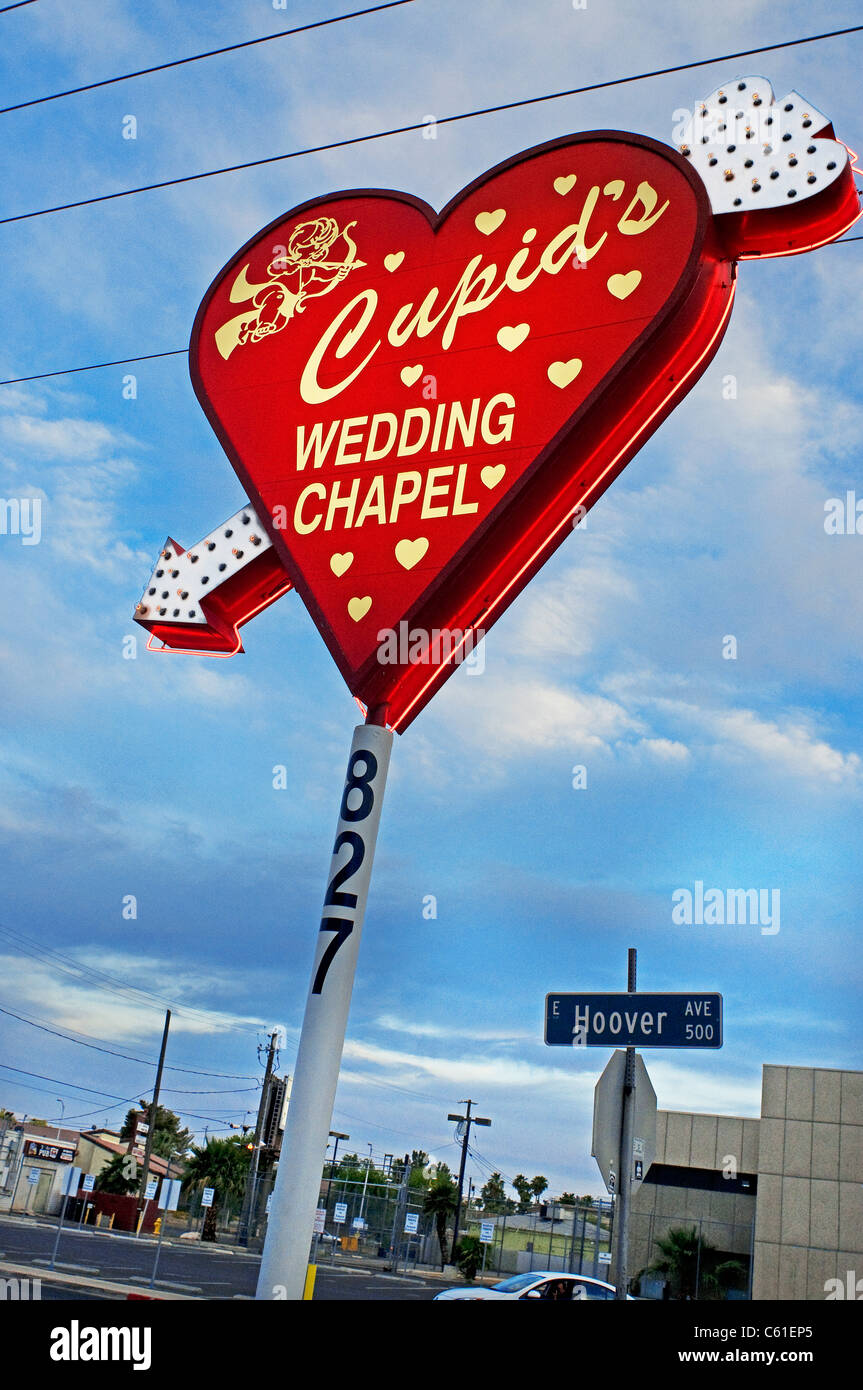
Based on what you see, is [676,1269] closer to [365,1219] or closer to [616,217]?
[365,1219]

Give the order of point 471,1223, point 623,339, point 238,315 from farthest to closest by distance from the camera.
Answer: point 471,1223 → point 238,315 → point 623,339

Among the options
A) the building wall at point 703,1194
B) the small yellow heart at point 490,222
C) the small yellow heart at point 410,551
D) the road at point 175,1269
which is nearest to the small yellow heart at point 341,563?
the small yellow heart at point 410,551

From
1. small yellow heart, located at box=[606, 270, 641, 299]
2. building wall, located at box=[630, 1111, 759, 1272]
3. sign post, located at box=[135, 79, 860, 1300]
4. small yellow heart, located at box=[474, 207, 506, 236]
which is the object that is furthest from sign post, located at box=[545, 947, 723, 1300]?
building wall, located at box=[630, 1111, 759, 1272]

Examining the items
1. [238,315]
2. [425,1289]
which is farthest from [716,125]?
[425,1289]

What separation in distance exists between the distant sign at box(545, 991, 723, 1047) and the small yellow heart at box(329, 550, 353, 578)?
135 inches

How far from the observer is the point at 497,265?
8.48 meters

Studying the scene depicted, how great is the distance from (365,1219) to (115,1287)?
2297cm

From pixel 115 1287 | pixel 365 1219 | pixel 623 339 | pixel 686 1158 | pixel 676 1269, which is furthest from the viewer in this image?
pixel 365 1219

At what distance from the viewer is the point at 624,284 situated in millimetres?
7922

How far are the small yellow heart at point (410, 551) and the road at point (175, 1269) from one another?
35.4 feet

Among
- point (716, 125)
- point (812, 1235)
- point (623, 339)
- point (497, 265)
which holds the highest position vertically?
point (716, 125)

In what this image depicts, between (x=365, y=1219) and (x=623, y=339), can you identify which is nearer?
(x=623, y=339)

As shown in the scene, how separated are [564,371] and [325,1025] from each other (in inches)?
186

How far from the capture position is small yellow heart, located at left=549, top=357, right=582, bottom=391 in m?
7.83
